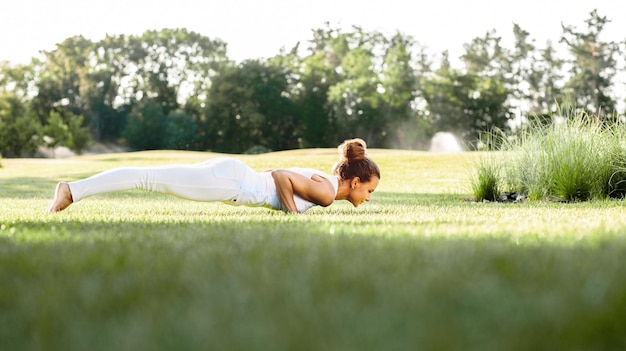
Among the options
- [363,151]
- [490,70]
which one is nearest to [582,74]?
[490,70]

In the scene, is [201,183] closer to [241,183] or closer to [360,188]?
[241,183]

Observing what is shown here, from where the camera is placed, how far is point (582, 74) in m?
46.5

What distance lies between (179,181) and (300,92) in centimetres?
4621

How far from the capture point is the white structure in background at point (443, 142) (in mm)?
49125

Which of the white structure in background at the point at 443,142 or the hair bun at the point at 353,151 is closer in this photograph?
the hair bun at the point at 353,151

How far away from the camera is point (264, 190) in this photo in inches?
236

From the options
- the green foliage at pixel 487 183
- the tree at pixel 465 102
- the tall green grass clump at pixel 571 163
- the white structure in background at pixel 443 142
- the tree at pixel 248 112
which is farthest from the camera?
the tree at pixel 248 112

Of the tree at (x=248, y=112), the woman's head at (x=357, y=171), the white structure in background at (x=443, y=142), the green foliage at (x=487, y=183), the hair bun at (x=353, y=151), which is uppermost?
the tree at (x=248, y=112)

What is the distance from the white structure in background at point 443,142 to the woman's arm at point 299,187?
44351 mm

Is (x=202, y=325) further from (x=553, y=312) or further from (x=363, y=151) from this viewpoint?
(x=363, y=151)

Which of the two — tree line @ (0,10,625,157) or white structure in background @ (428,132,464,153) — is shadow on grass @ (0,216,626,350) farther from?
white structure in background @ (428,132,464,153)

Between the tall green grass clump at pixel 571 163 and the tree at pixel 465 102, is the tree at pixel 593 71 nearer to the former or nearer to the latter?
the tree at pixel 465 102

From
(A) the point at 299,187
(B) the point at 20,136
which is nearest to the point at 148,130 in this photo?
(B) the point at 20,136

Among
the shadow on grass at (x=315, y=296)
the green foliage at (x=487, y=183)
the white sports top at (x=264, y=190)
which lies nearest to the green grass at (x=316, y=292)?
the shadow on grass at (x=315, y=296)
